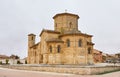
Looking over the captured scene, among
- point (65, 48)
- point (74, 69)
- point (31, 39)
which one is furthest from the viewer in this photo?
point (31, 39)

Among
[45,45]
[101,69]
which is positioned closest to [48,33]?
Result: [45,45]

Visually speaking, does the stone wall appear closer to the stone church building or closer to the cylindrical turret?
the stone church building

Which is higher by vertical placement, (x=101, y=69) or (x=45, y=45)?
(x=45, y=45)

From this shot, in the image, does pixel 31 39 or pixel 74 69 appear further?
pixel 31 39

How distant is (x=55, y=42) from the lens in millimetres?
35562

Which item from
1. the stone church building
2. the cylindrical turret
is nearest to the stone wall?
the stone church building

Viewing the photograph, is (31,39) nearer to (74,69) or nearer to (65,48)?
(65,48)

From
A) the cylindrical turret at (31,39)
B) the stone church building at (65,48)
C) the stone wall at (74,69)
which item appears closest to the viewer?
the stone wall at (74,69)

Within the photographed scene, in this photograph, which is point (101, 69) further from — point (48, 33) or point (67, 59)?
point (48, 33)

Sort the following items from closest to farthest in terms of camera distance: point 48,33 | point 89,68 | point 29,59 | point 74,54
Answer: point 89,68 → point 74,54 → point 48,33 → point 29,59

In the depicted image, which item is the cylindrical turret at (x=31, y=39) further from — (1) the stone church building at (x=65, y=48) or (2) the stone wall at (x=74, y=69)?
(2) the stone wall at (x=74, y=69)

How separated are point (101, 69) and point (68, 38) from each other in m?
10.6

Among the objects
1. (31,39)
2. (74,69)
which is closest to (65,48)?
(74,69)

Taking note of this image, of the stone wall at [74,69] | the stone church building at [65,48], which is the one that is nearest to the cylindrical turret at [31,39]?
the stone church building at [65,48]
